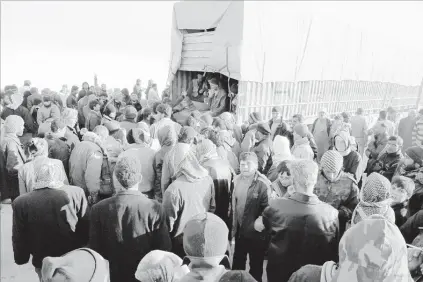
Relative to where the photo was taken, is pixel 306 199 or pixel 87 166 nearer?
pixel 306 199

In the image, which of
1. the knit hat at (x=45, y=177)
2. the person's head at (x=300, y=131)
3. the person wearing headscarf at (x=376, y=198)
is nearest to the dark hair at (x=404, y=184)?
the person wearing headscarf at (x=376, y=198)

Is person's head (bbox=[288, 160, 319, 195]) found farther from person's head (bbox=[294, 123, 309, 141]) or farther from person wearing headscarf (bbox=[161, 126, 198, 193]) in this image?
person's head (bbox=[294, 123, 309, 141])

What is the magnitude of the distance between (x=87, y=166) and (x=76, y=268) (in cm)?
246

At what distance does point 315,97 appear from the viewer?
388 inches

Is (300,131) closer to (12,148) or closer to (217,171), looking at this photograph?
(217,171)

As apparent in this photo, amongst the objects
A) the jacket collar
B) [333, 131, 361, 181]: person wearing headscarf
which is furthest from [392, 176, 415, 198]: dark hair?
[333, 131, 361, 181]: person wearing headscarf

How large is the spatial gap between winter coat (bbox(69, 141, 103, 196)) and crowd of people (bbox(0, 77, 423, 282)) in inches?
0.5

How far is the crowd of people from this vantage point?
5.23 ft

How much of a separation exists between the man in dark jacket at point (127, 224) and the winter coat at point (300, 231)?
0.88m

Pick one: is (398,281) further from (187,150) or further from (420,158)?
(420,158)

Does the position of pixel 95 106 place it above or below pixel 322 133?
above

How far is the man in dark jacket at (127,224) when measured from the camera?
2.49 meters

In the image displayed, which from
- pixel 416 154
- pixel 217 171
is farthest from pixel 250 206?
pixel 416 154

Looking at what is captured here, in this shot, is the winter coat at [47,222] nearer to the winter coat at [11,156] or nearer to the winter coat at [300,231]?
the winter coat at [300,231]
